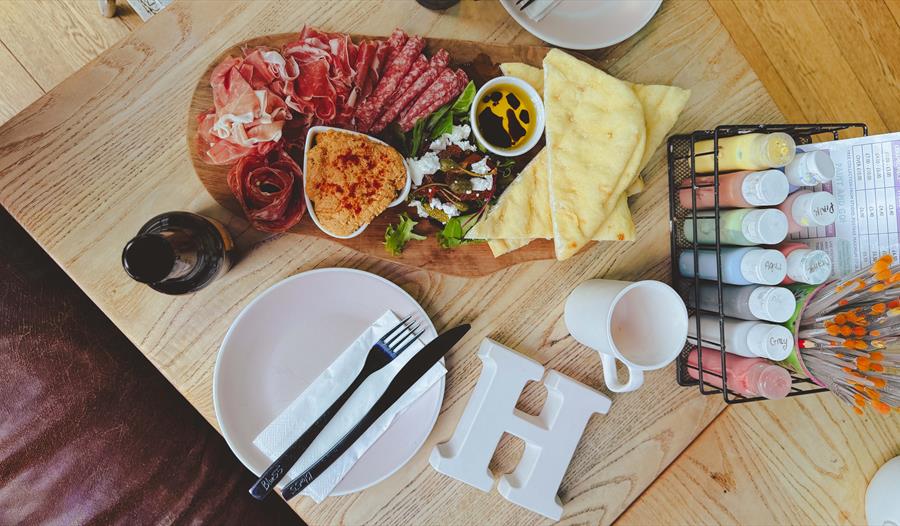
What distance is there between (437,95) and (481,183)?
0.19 metres

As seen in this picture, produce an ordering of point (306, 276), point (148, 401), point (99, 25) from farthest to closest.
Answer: point (99, 25), point (148, 401), point (306, 276)

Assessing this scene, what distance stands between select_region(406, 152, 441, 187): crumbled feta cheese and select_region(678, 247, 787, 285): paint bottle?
0.55 meters

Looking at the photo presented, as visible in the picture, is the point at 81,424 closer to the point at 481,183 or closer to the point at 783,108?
the point at 481,183

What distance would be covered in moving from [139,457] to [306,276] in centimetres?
54

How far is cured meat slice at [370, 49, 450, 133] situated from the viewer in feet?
3.37

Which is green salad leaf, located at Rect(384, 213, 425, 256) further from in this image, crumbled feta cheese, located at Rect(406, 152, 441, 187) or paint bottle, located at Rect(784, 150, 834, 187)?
paint bottle, located at Rect(784, 150, 834, 187)

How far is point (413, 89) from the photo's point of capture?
1.03 metres

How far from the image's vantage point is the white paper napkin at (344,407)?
1027mm

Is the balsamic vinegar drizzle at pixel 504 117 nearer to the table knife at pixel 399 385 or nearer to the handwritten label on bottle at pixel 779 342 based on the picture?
the table knife at pixel 399 385

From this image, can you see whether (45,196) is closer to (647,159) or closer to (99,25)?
(99,25)

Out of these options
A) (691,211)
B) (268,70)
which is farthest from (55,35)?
(691,211)

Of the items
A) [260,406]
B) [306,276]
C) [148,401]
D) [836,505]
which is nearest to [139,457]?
[148,401]

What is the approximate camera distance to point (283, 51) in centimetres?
102

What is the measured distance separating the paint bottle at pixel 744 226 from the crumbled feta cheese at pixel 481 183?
0.40 metres
